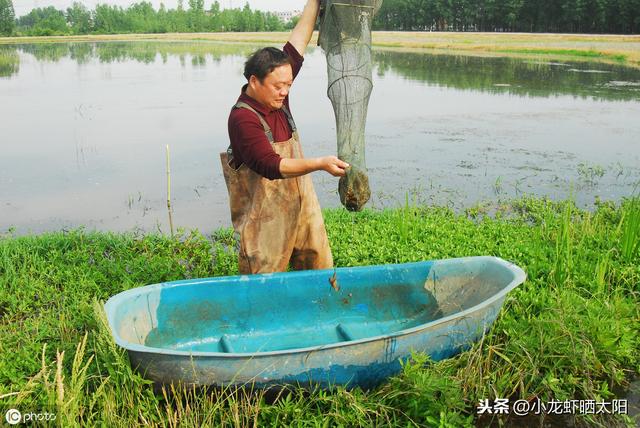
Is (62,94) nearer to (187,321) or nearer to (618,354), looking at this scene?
(187,321)

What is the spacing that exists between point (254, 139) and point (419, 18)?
222ft

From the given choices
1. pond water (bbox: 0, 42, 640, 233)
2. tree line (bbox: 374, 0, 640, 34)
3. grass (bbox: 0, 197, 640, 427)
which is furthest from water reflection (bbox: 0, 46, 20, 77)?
tree line (bbox: 374, 0, 640, 34)

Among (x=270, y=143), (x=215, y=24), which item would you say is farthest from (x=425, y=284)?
(x=215, y=24)

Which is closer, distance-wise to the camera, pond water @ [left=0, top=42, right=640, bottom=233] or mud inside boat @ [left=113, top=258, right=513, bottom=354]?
mud inside boat @ [left=113, top=258, right=513, bottom=354]

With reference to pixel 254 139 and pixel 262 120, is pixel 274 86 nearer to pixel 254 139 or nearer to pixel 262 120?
pixel 262 120

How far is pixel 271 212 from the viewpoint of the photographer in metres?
3.57

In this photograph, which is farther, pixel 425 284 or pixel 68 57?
pixel 68 57

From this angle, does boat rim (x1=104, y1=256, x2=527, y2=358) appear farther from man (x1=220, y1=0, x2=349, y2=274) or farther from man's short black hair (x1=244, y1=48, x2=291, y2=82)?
man's short black hair (x1=244, y1=48, x2=291, y2=82)

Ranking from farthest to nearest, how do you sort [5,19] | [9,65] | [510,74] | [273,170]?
[5,19]
[9,65]
[510,74]
[273,170]

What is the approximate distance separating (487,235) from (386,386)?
287 cm

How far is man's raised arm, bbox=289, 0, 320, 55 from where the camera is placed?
3.58m

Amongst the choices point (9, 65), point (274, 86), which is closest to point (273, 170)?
point (274, 86)

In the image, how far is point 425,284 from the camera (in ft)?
13.6

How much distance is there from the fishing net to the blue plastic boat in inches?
31.8
